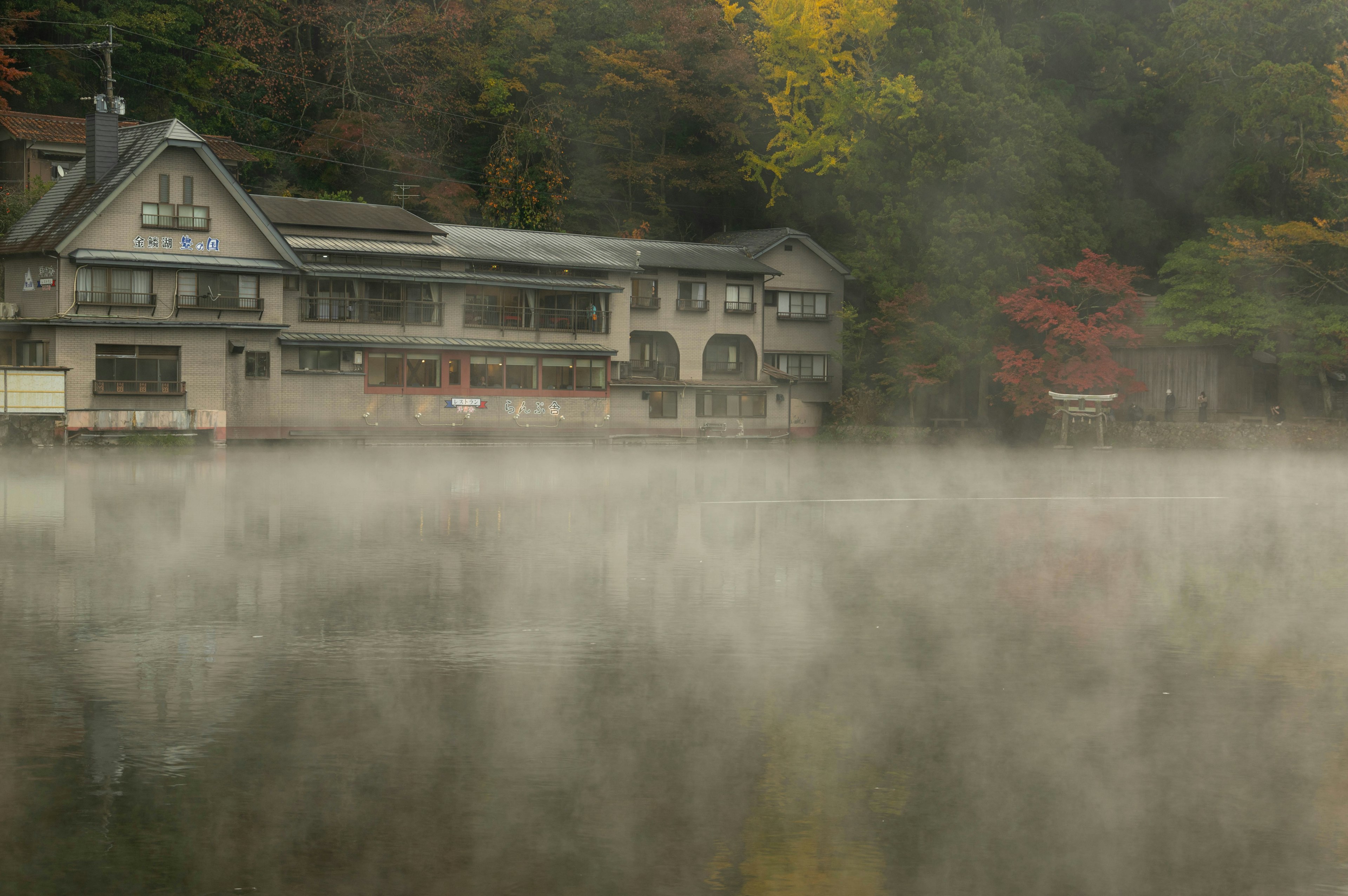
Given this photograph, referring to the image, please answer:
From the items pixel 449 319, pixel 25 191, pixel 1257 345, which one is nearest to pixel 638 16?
pixel 449 319

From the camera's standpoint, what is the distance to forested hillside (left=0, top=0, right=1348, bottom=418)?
48.5m

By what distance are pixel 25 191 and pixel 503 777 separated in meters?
55.7

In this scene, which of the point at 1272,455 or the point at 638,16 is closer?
the point at 1272,455

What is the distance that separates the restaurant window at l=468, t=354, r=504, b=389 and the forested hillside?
10.1m

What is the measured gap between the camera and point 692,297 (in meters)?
62.9

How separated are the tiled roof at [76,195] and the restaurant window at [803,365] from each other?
29368 millimetres

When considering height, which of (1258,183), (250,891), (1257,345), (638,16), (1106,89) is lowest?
(250,891)

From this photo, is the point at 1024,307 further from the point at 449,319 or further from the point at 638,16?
the point at 638,16

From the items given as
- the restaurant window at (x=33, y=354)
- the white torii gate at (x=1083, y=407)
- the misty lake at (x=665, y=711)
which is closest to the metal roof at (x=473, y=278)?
the restaurant window at (x=33, y=354)

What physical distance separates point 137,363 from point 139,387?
3.25ft

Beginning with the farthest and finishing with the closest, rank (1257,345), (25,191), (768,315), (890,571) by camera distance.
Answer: (768,315)
(25,191)
(1257,345)
(890,571)

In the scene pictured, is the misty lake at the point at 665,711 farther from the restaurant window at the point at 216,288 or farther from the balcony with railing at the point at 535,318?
the balcony with railing at the point at 535,318

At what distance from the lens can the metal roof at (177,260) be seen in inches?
1847

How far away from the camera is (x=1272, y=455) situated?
42719mm
